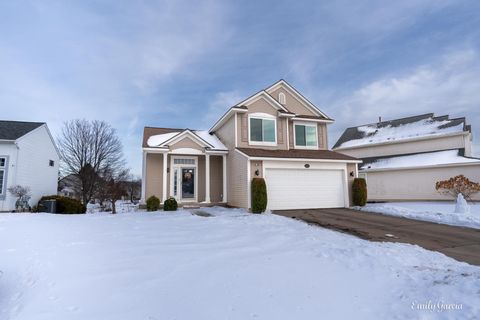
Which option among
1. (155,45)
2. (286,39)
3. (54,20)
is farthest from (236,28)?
(54,20)

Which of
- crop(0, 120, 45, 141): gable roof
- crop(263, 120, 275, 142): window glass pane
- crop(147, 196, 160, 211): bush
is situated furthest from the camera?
crop(263, 120, 275, 142): window glass pane

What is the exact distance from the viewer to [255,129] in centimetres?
1491

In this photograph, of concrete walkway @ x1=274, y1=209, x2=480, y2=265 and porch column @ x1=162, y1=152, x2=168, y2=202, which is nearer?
concrete walkway @ x1=274, y1=209, x2=480, y2=265

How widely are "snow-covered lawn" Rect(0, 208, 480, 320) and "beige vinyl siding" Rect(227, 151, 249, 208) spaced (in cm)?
632

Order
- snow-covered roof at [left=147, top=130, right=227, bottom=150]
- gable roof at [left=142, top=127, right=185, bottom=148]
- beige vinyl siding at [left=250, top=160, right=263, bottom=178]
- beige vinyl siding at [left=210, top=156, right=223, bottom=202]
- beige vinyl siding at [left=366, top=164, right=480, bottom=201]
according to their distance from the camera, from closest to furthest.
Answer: beige vinyl siding at [left=250, top=160, right=263, bottom=178] < snow-covered roof at [left=147, top=130, right=227, bottom=150] < gable roof at [left=142, top=127, right=185, bottom=148] < beige vinyl siding at [left=210, top=156, right=223, bottom=202] < beige vinyl siding at [left=366, top=164, right=480, bottom=201]

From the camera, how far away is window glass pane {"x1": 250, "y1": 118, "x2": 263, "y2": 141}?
584 inches

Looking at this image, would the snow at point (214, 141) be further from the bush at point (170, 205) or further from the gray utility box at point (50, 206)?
the gray utility box at point (50, 206)

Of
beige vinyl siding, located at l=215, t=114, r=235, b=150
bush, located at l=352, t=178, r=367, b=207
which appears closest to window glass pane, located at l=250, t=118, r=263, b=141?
beige vinyl siding, located at l=215, t=114, r=235, b=150

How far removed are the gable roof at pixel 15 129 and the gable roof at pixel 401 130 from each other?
26509 millimetres

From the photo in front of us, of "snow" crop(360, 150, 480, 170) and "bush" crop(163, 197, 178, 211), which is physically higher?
"snow" crop(360, 150, 480, 170)

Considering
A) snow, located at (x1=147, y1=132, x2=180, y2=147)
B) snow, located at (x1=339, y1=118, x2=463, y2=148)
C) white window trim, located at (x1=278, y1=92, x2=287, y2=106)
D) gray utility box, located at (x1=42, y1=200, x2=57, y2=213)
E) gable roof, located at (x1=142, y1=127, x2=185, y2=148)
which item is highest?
white window trim, located at (x1=278, y1=92, x2=287, y2=106)

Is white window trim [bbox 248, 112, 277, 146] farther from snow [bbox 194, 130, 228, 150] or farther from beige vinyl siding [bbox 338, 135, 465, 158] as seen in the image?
beige vinyl siding [bbox 338, 135, 465, 158]

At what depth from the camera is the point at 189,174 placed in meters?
15.0

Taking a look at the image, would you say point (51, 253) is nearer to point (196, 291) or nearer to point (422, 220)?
point (196, 291)
